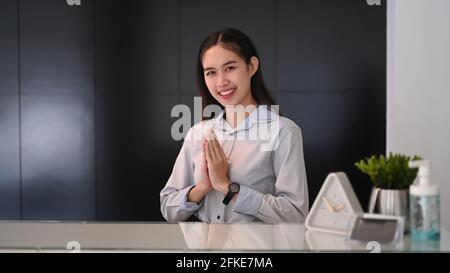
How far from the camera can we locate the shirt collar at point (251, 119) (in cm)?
215

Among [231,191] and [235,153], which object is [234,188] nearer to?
[231,191]

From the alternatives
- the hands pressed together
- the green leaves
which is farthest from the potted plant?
the hands pressed together

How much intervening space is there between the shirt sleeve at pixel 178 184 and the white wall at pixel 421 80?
0.92m

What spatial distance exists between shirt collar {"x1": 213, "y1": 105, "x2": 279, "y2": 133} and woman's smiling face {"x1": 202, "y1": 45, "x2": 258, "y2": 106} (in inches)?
2.0

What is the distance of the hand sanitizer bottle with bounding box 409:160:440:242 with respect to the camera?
1254 millimetres

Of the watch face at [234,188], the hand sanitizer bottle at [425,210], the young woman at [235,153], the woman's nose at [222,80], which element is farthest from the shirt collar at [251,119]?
the hand sanitizer bottle at [425,210]

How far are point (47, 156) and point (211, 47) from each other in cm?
93

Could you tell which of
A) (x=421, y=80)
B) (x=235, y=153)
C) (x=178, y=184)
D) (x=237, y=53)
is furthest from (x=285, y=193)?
(x=421, y=80)

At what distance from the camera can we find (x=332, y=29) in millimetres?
2172

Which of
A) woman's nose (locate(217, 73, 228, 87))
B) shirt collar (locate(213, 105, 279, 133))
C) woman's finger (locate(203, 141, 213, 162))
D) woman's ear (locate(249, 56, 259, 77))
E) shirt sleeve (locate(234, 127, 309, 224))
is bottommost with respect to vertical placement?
shirt sleeve (locate(234, 127, 309, 224))

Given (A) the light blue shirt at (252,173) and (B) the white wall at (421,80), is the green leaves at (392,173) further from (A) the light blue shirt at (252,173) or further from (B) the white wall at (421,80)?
(B) the white wall at (421,80)

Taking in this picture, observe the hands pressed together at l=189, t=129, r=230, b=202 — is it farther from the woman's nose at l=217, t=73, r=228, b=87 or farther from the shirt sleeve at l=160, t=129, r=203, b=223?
the woman's nose at l=217, t=73, r=228, b=87

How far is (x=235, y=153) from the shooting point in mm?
2109

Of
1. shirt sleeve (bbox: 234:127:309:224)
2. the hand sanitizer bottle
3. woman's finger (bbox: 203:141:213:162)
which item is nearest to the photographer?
the hand sanitizer bottle
